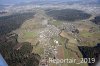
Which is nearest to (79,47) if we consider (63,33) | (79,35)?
(79,35)

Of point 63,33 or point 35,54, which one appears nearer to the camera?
point 35,54

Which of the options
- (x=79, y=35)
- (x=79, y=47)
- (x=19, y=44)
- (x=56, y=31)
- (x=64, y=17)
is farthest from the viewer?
(x=64, y=17)

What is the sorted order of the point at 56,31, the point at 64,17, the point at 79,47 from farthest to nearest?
1. the point at 64,17
2. the point at 56,31
3. the point at 79,47

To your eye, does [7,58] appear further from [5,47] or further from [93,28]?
[93,28]

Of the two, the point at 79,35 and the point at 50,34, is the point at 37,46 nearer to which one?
the point at 50,34

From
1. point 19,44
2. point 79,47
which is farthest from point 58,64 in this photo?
point 19,44

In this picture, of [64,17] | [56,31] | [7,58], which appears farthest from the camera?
[64,17]

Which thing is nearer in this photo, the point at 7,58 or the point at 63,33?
the point at 7,58

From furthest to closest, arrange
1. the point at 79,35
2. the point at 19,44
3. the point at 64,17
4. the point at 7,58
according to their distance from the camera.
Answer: the point at 64,17 < the point at 79,35 < the point at 19,44 < the point at 7,58

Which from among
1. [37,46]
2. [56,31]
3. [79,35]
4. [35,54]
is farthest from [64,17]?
[35,54]
